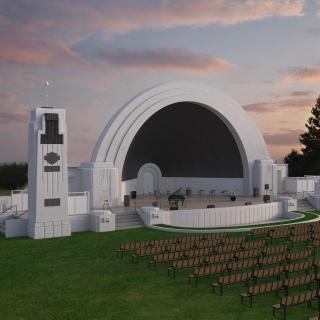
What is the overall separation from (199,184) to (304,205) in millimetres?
10486

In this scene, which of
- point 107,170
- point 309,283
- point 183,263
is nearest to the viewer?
point 309,283

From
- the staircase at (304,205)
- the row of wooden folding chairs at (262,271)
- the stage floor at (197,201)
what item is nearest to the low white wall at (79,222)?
the stage floor at (197,201)

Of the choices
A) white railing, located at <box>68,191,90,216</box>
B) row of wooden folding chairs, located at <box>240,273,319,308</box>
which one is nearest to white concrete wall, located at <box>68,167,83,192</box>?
white railing, located at <box>68,191,90,216</box>

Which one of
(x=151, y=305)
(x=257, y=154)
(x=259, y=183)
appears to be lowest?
(x=151, y=305)

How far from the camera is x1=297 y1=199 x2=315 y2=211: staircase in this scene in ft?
125

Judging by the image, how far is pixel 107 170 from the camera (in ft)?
115

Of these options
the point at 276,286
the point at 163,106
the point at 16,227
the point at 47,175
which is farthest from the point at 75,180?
the point at 276,286

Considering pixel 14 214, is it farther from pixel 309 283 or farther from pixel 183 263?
pixel 309 283

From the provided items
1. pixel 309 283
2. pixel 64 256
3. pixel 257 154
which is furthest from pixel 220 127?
pixel 309 283

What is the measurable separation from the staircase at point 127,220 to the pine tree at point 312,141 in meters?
40.0

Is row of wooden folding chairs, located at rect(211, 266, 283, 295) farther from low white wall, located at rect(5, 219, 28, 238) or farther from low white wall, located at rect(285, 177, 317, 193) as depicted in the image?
low white wall, located at rect(285, 177, 317, 193)

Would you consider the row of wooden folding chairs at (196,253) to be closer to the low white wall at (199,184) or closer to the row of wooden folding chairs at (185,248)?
the row of wooden folding chairs at (185,248)

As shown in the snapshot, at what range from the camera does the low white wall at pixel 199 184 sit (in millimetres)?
43259

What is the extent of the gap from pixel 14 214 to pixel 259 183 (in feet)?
71.1
